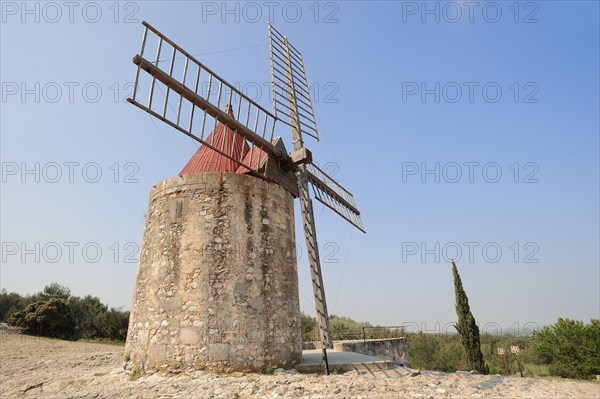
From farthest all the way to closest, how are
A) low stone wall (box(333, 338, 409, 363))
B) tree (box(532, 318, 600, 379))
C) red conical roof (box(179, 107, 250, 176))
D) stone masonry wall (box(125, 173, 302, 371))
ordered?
tree (box(532, 318, 600, 379)) → low stone wall (box(333, 338, 409, 363)) → red conical roof (box(179, 107, 250, 176)) → stone masonry wall (box(125, 173, 302, 371))

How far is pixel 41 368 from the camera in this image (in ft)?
30.1

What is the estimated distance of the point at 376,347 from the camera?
43.8 ft

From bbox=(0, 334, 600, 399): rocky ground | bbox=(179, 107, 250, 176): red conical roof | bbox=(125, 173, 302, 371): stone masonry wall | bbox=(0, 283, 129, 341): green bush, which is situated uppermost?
bbox=(179, 107, 250, 176): red conical roof

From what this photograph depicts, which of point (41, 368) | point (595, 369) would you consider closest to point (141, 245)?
point (41, 368)

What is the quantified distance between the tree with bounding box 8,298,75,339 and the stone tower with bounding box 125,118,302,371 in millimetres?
19092

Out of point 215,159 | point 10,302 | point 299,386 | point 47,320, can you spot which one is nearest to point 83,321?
point 47,320

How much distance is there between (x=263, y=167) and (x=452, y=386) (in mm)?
5379

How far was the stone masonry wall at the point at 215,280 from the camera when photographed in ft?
21.1

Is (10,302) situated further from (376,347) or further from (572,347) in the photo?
(572,347)

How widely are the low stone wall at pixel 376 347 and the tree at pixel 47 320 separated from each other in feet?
60.8

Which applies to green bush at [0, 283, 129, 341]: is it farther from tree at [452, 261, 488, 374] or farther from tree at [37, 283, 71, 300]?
tree at [452, 261, 488, 374]

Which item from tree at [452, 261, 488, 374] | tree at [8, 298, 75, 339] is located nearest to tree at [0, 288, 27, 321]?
tree at [8, 298, 75, 339]

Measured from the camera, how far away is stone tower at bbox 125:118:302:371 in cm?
642

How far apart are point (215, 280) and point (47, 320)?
824 inches
